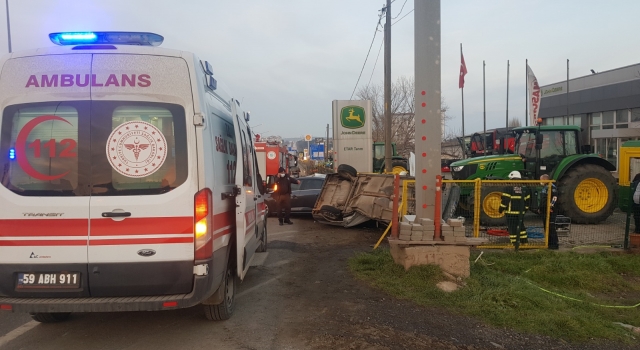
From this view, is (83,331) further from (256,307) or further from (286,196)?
(286,196)

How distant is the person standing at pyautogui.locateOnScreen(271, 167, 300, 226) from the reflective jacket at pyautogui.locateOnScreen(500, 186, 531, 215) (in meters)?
6.16

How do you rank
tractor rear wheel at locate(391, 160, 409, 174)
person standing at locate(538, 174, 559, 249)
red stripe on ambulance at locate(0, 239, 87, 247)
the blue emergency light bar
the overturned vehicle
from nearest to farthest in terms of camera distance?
red stripe on ambulance at locate(0, 239, 87, 247), the blue emergency light bar, person standing at locate(538, 174, 559, 249), the overturned vehicle, tractor rear wheel at locate(391, 160, 409, 174)

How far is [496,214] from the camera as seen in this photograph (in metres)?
10.3

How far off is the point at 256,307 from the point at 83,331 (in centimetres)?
196

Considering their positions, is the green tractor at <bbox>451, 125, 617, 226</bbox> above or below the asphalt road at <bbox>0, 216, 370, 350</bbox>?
above

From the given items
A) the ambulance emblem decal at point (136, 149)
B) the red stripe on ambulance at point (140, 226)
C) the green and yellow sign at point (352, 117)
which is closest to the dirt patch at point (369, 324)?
the red stripe on ambulance at point (140, 226)

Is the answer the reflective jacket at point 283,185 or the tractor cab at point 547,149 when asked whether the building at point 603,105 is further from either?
the reflective jacket at point 283,185

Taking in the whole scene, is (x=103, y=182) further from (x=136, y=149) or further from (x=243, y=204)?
(x=243, y=204)

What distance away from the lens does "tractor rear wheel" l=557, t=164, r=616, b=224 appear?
12.1 m

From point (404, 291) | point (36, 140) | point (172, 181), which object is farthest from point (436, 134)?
point (36, 140)

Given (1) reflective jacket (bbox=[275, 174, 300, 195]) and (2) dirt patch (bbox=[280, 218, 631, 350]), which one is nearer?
(2) dirt patch (bbox=[280, 218, 631, 350])

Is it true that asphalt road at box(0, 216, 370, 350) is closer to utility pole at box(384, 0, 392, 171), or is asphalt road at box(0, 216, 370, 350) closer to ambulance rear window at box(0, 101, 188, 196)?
ambulance rear window at box(0, 101, 188, 196)

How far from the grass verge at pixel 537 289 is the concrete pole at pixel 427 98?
4.22 ft

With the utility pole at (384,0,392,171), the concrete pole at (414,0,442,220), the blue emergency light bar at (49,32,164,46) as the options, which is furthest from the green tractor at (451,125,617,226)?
the blue emergency light bar at (49,32,164,46)
